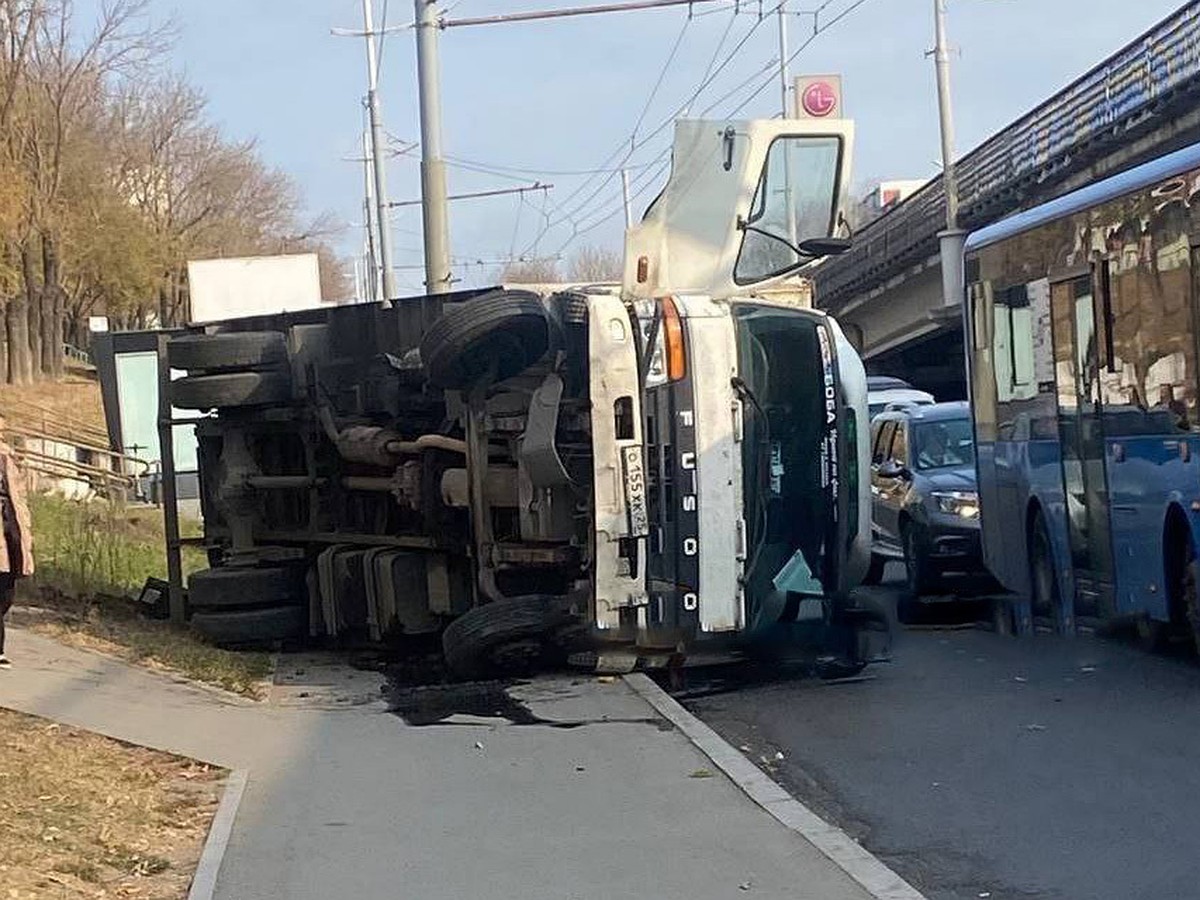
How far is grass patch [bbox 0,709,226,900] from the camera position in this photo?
7410 mm

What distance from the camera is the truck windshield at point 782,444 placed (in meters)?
12.2

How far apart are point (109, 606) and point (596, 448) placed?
6167 mm

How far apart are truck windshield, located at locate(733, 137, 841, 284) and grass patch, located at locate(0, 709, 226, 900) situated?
5.79 meters

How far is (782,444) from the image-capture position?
12.5 metres

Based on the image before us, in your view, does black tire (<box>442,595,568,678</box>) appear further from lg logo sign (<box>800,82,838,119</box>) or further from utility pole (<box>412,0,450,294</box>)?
lg logo sign (<box>800,82,838,119</box>)

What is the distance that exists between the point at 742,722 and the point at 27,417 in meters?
42.5

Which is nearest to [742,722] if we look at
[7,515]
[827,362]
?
[827,362]

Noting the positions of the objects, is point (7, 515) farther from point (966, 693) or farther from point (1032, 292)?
point (1032, 292)

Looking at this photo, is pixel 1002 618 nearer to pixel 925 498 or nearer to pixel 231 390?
pixel 925 498

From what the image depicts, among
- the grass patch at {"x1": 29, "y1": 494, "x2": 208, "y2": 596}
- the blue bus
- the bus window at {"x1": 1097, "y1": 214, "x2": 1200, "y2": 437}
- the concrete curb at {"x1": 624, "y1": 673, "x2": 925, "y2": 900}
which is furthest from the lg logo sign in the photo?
the concrete curb at {"x1": 624, "y1": 673, "x2": 925, "y2": 900}

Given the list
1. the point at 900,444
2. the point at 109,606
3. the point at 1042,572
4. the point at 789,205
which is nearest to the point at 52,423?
the point at 109,606

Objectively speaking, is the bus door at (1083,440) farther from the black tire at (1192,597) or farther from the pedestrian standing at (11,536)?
the pedestrian standing at (11,536)

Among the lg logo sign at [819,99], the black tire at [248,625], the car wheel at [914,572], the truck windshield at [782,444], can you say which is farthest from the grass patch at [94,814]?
the lg logo sign at [819,99]

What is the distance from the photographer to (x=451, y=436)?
1340 centimetres
